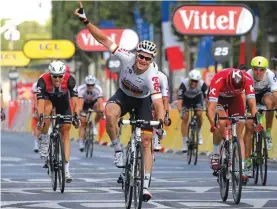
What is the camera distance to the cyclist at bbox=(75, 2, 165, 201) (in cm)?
1507

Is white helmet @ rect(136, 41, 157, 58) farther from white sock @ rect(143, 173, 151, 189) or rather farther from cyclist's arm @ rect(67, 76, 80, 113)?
cyclist's arm @ rect(67, 76, 80, 113)

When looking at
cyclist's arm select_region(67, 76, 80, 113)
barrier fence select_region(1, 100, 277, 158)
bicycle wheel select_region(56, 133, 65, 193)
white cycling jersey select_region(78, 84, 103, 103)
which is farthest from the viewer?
white cycling jersey select_region(78, 84, 103, 103)

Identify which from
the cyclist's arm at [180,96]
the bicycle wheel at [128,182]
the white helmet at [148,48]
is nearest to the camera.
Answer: the bicycle wheel at [128,182]

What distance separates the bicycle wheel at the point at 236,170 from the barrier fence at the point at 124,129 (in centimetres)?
879

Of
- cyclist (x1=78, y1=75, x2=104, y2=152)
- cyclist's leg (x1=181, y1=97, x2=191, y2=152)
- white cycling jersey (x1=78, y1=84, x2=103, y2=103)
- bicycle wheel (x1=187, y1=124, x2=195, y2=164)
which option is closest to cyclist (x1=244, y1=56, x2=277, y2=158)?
bicycle wheel (x1=187, y1=124, x2=195, y2=164)

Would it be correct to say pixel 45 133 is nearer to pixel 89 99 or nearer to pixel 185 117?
pixel 185 117

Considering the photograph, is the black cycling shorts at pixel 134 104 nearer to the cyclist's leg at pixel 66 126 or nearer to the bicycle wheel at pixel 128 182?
the bicycle wheel at pixel 128 182

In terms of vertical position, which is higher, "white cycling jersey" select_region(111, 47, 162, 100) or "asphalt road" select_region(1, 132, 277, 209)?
"white cycling jersey" select_region(111, 47, 162, 100)

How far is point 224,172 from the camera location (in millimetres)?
16234

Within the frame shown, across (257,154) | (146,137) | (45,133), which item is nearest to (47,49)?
(45,133)

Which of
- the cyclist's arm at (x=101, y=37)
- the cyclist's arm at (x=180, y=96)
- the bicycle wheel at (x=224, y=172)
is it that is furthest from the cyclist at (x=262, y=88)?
the cyclist's arm at (x=180, y=96)

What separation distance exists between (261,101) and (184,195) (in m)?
3.61

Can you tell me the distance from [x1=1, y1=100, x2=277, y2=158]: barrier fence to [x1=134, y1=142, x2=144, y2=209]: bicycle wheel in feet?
33.8

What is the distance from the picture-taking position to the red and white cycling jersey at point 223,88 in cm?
1661
